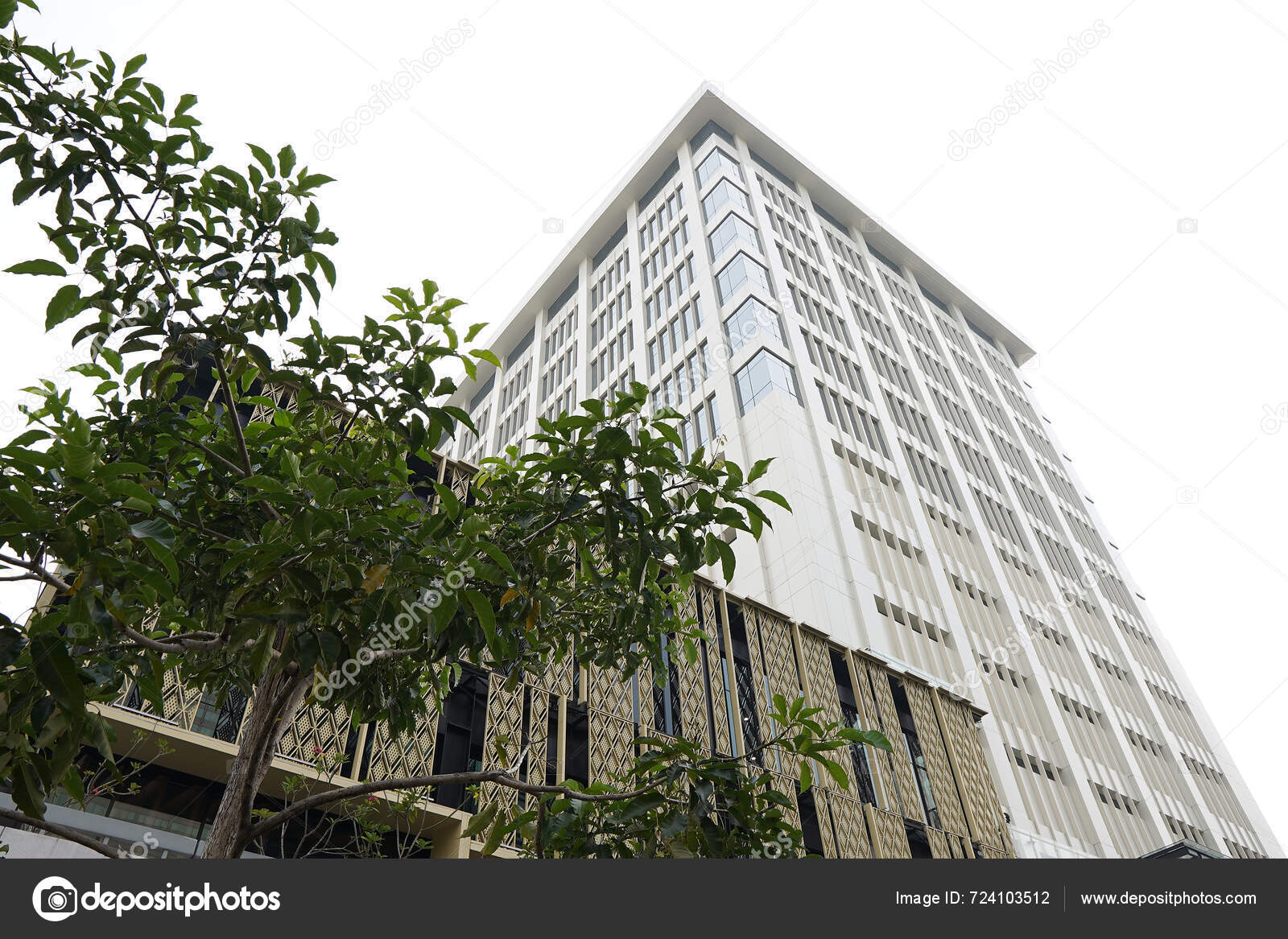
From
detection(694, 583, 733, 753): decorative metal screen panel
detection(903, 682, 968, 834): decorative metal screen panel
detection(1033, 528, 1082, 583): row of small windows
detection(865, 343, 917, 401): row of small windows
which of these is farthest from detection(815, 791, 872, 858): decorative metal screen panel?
detection(1033, 528, 1082, 583): row of small windows

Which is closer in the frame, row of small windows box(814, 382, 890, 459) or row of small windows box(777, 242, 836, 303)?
row of small windows box(814, 382, 890, 459)

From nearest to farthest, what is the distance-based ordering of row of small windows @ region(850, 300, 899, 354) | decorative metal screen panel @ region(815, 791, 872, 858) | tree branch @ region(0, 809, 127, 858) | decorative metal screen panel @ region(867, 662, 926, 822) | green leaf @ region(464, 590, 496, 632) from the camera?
green leaf @ region(464, 590, 496, 632) < tree branch @ region(0, 809, 127, 858) < decorative metal screen panel @ region(815, 791, 872, 858) < decorative metal screen panel @ region(867, 662, 926, 822) < row of small windows @ region(850, 300, 899, 354)

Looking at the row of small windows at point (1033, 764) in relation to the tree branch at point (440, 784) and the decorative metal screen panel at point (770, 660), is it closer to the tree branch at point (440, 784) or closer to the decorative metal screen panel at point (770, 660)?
the decorative metal screen panel at point (770, 660)

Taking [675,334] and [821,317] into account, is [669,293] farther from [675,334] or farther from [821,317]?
[821,317]

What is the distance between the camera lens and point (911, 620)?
3175 centimetres

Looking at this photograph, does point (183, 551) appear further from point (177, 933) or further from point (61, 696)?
point (177, 933)

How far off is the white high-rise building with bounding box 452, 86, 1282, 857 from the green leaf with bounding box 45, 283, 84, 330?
64.6ft

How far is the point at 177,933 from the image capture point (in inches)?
105

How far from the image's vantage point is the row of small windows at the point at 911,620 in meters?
31.0

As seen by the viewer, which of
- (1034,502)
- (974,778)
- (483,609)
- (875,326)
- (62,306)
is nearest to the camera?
(483,609)

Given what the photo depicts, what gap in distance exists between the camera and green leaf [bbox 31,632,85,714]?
2.74 metres

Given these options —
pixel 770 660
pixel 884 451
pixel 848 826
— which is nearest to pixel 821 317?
pixel 884 451
